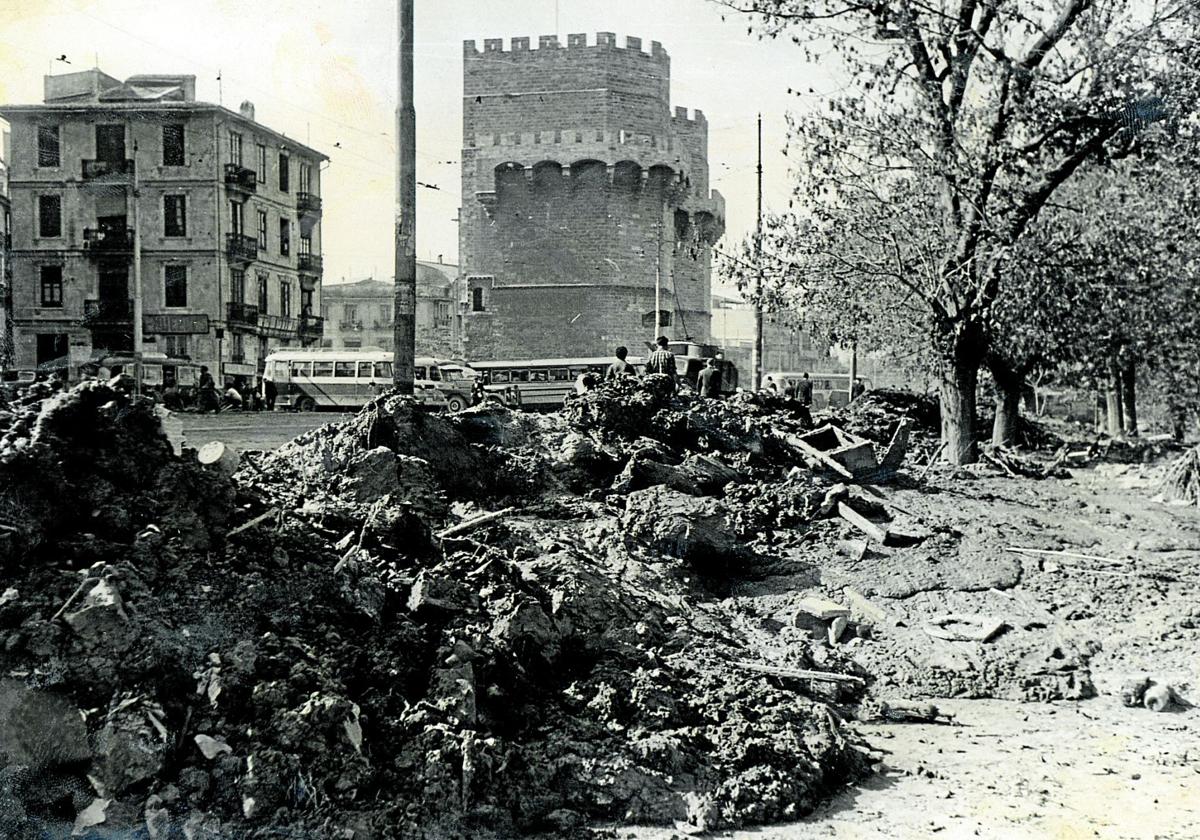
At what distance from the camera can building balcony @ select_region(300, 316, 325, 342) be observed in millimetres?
49178

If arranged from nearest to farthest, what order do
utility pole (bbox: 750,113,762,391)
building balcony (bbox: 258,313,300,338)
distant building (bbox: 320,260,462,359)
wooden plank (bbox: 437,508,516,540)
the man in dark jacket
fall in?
wooden plank (bbox: 437,508,516,540)
utility pole (bbox: 750,113,762,391)
the man in dark jacket
building balcony (bbox: 258,313,300,338)
distant building (bbox: 320,260,462,359)

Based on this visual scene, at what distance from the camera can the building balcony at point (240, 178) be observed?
140 ft

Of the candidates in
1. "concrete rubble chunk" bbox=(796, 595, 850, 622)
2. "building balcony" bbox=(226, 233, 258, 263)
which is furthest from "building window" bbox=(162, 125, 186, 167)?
"concrete rubble chunk" bbox=(796, 595, 850, 622)

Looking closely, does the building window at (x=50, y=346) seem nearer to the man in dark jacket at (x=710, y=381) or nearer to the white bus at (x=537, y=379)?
A: the white bus at (x=537, y=379)

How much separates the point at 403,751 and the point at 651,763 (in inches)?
51.3

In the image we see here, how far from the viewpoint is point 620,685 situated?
19.7 ft

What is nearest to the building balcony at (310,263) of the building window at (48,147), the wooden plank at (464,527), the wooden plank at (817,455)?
the building window at (48,147)

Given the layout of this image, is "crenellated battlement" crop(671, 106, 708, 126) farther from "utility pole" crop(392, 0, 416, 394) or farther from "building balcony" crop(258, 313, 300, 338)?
"utility pole" crop(392, 0, 416, 394)

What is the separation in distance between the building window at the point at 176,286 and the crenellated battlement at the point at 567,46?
16.7 meters

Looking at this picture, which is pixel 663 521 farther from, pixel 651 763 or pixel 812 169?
pixel 812 169

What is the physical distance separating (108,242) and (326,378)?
40.7 ft

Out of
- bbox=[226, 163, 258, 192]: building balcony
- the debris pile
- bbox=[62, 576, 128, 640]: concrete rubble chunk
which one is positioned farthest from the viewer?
bbox=[226, 163, 258, 192]: building balcony

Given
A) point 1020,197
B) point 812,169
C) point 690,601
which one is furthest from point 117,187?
point 690,601

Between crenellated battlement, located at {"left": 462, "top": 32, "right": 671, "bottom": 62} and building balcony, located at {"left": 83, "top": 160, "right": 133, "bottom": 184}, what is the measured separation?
16.1m
